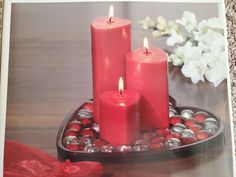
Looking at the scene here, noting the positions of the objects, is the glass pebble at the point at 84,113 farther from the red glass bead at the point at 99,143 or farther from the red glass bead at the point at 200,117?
the red glass bead at the point at 200,117

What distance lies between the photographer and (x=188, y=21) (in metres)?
0.63

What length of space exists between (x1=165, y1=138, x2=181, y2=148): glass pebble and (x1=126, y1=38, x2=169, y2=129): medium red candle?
23mm

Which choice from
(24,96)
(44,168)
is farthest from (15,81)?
(44,168)

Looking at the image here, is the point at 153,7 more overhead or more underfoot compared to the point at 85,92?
more overhead

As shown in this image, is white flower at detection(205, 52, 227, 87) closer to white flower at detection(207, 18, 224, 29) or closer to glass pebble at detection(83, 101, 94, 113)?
white flower at detection(207, 18, 224, 29)

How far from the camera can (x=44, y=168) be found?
56 centimetres

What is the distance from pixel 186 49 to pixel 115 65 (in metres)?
0.12

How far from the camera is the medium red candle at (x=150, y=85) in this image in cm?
58

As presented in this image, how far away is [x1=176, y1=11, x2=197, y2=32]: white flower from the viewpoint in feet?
2.05

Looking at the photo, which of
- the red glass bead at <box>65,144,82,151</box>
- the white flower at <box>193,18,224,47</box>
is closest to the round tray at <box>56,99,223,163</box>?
the red glass bead at <box>65,144,82,151</box>

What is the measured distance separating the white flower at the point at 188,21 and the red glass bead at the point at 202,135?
166mm

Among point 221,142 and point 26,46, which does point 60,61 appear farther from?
point 221,142

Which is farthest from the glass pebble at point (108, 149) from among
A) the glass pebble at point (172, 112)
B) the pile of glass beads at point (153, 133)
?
the glass pebble at point (172, 112)

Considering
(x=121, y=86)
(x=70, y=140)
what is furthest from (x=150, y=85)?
(x=70, y=140)
